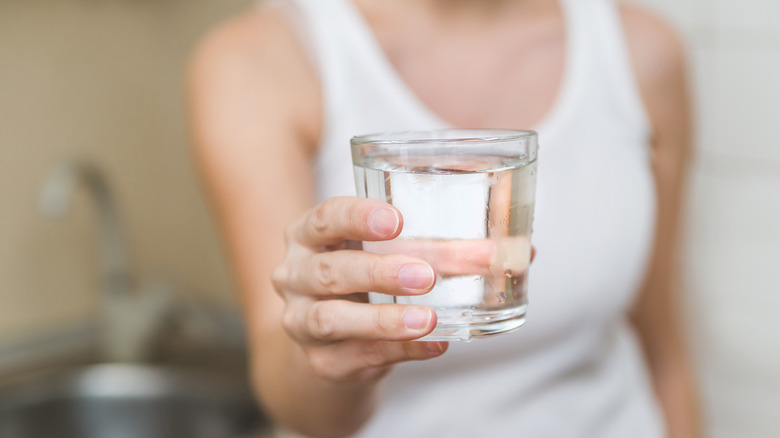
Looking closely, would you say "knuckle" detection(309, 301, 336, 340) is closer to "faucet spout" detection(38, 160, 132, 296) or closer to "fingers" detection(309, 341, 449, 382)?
"fingers" detection(309, 341, 449, 382)

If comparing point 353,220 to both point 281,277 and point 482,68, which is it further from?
point 482,68

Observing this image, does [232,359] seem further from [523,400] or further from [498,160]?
[498,160]

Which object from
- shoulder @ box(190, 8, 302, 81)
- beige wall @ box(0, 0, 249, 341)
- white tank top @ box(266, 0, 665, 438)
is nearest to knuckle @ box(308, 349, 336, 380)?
white tank top @ box(266, 0, 665, 438)

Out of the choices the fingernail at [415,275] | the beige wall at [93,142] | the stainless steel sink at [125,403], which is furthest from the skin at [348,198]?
the beige wall at [93,142]

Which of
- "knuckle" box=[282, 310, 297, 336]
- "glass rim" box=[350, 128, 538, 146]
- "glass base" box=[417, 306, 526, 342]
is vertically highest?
"glass rim" box=[350, 128, 538, 146]

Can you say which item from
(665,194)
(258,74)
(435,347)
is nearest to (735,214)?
(665,194)

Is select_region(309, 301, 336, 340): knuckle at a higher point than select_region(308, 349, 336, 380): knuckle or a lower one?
higher
